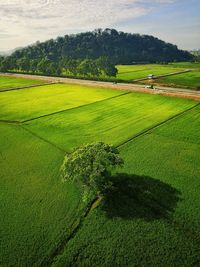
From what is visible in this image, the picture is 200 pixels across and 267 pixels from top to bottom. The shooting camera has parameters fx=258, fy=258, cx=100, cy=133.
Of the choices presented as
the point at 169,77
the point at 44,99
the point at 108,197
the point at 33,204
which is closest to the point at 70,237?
the point at 33,204

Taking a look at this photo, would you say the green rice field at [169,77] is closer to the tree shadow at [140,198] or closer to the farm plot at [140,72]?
the farm plot at [140,72]

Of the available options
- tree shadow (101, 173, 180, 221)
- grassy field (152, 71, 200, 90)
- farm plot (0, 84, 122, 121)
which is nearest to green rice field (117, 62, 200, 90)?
grassy field (152, 71, 200, 90)

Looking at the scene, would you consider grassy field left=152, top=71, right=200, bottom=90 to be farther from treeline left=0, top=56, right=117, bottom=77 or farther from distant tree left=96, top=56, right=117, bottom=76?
treeline left=0, top=56, right=117, bottom=77

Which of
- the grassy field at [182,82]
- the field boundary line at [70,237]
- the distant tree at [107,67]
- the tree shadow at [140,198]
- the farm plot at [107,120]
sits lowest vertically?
the field boundary line at [70,237]

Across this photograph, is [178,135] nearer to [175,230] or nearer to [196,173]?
[196,173]

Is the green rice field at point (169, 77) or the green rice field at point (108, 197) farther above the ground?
the green rice field at point (169, 77)

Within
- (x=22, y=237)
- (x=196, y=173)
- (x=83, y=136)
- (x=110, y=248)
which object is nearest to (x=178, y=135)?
(x=196, y=173)

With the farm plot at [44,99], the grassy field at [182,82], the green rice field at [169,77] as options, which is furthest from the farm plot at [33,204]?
the green rice field at [169,77]
